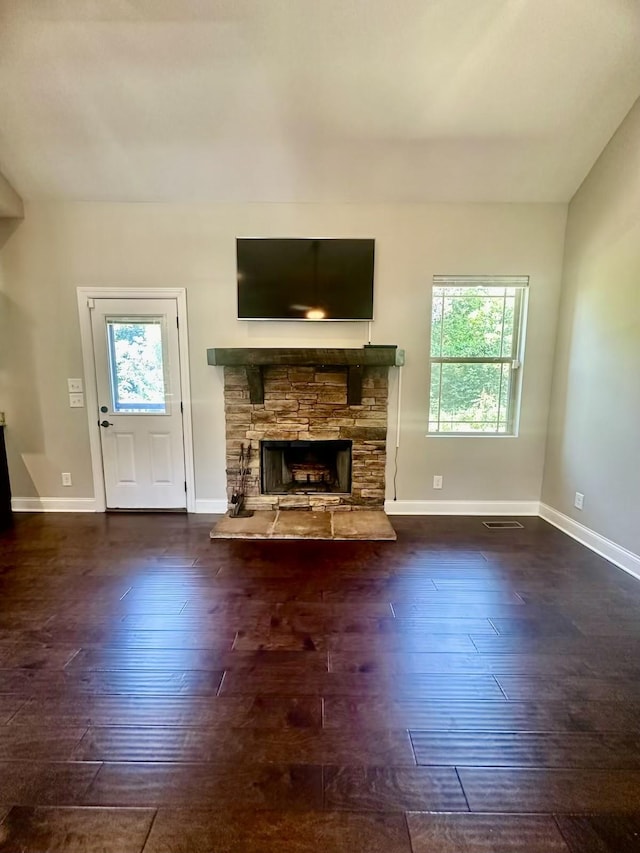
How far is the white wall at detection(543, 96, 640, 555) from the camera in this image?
258cm

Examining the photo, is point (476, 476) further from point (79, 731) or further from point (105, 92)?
point (105, 92)

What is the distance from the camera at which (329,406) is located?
3492 mm

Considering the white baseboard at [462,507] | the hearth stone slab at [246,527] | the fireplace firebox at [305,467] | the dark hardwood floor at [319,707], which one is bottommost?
the dark hardwood floor at [319,707]

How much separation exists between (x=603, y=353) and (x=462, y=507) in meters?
1.71

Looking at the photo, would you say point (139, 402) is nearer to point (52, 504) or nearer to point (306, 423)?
point (52, 504)

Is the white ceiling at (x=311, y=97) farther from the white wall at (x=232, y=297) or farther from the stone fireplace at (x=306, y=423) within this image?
the stone fireplace at (x=306, y=423)

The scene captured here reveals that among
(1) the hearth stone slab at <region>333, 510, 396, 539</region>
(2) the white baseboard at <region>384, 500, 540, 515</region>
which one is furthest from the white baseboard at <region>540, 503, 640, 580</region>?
(1) the hearth stone slab at <region>333, 510, 396, 539</region>

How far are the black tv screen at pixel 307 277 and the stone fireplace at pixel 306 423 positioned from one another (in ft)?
1.54

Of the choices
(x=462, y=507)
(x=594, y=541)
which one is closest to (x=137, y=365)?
(x=462, y=507)

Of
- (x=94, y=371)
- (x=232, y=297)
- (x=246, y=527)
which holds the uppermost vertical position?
(x=232, y=297)

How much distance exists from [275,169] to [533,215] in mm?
2206

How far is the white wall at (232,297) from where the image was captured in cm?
327

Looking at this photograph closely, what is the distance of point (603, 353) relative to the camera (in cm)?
283

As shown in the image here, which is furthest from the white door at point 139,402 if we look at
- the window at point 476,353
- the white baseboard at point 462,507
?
the window at point 476,353
